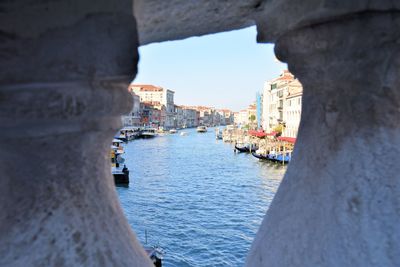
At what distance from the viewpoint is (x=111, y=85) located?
2.50 ft

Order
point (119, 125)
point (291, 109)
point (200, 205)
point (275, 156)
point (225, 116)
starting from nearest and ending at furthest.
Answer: point (119, 125), point (200, 205), point (275, 156), point (291, 109), point (225, 116)

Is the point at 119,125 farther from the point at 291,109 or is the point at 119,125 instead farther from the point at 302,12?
the point at 291,109

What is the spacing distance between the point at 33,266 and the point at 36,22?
40 cm

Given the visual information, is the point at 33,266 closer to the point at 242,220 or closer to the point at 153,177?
the point at 242,220

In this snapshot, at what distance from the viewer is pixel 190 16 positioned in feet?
3.50

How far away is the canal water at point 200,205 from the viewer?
1088 centimetres

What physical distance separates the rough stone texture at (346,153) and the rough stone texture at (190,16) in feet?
0.59

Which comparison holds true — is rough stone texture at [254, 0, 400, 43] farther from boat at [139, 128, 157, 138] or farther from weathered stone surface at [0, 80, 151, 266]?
boat at [139, 128, 157, 138]

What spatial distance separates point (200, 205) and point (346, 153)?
612 inches

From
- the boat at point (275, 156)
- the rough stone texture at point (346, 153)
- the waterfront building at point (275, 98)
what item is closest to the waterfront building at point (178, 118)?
the waterfront building at point (275, 98)

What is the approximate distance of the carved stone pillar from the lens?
2.21ft

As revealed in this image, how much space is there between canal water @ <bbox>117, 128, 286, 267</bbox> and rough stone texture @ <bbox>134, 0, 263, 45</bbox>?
9068 mm

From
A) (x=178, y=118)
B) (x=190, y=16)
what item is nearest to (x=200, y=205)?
(x=190, y=16)

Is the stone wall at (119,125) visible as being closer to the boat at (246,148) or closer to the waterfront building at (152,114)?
the boat at (246,148)
